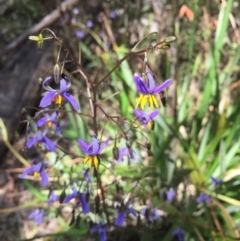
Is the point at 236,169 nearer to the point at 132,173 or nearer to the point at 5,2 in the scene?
the point at 132,173

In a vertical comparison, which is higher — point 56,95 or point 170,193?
point 56,95

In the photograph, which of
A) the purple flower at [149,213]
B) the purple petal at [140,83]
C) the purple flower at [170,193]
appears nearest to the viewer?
the purple petal at [140,83]

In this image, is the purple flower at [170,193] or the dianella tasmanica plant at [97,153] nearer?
the dianella tasmanica plant at [97,153]

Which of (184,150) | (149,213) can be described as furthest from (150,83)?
(184,150)

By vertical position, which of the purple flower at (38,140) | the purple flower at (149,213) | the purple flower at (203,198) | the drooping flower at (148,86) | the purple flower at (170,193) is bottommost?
the purple flower at (203,198)

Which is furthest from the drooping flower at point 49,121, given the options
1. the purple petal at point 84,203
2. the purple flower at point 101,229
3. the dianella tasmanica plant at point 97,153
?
the purple flower at point 101,229

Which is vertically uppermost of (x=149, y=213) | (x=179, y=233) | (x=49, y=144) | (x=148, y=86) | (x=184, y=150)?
(x=148, y=86)

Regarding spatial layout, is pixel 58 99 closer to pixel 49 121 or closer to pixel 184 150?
pixel 49 121

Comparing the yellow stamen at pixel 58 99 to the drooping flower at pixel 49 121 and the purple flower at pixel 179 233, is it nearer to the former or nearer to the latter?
the drooping flower at pixel 49 121

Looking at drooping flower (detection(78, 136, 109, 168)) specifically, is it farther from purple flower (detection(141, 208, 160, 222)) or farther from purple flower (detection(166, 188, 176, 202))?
purple flower (detection(166, 188, 176, 202))

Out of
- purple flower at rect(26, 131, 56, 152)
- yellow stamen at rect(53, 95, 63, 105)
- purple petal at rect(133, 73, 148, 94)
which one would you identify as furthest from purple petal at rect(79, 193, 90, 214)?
purple petal at rect(133, 73, 148, 94)

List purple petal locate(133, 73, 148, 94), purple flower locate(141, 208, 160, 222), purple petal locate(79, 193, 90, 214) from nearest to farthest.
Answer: purple petal locate(133, 73, 148, 94) < purple petal locate(79, 193, 90, 214) < purple flower locate(141, 208, 160, 222)

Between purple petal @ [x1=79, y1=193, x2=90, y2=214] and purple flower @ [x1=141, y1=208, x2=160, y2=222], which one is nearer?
purple petal @ [x1=79, y1=193, x2=90, y2=214]
